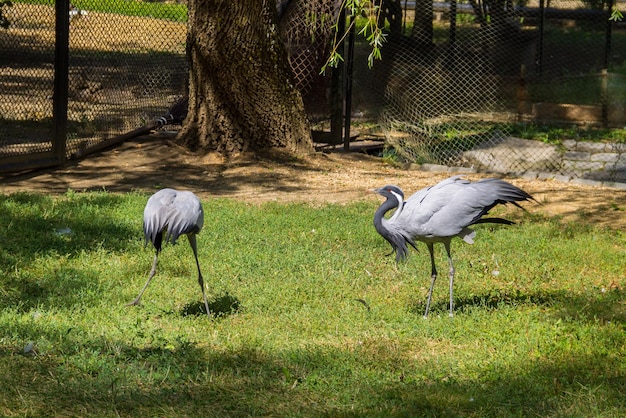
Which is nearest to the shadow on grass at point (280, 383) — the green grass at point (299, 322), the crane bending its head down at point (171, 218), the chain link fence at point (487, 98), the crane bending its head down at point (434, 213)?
the green grass at point (299, 322)

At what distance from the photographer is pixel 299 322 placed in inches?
252

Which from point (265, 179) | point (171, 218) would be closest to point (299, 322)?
point (171, 218)

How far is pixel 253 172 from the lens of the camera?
1178cm

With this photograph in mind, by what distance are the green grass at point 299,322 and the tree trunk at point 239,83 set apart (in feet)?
10.4

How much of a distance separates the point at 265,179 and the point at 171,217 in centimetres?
513

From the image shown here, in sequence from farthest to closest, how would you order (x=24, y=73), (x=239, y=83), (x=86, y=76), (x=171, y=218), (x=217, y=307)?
(x=86, y=76) < (x=24, y=73) < (x=239, y=83) < (x=217, y=307) < (x=171, y=218)

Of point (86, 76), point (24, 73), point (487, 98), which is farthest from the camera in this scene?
point (86, 76)

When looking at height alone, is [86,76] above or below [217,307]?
above

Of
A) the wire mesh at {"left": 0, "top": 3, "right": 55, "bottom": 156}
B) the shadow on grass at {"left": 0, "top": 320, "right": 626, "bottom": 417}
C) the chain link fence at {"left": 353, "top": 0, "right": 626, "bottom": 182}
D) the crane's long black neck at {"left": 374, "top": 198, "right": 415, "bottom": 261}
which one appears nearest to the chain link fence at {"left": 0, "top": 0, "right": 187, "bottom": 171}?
the wire mesh at {"left": 0, "top": 3, "right": 55, "bottom": 156}

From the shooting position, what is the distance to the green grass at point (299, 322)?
16.6 ft

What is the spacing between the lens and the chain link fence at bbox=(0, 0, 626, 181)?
1231 centimetres

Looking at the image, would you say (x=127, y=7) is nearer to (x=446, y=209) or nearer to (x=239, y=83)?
(x=239, y=83)

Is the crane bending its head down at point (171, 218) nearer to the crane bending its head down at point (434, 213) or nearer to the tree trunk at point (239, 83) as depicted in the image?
the crane bending its head down at point (434, 213)

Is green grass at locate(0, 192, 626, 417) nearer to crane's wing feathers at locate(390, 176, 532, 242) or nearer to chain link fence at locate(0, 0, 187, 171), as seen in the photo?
crane's wing feathers at locate(390, 176, 532, 242)
